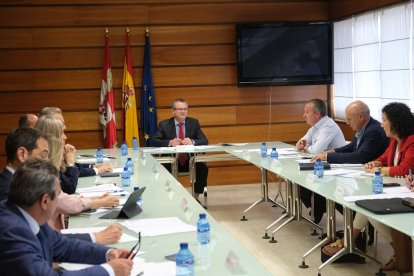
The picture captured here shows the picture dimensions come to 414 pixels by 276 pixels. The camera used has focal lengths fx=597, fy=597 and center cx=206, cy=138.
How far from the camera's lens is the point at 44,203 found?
2.25 metres

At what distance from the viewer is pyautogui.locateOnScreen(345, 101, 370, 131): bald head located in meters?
5.73

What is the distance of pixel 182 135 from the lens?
786 centimetres

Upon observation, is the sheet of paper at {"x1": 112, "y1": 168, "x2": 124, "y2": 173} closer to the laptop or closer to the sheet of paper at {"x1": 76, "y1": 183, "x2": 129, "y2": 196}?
the sheet of paper at {"x1": 76, "y1": 183, "x2": 129, "y2": 196}

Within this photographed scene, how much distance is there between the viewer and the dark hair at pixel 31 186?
7.34 ft

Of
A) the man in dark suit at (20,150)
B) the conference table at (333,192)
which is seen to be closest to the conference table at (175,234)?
the man in dark suit at (20,150)

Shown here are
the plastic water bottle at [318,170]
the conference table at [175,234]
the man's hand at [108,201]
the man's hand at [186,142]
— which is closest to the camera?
the conference table at [175,234]

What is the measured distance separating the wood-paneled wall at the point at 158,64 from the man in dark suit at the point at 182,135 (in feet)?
3.51

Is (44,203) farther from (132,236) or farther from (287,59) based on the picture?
(287,59)

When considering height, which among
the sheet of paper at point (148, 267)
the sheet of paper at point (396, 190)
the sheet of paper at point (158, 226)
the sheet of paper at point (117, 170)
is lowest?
the sheet of paper at point (148, 267)

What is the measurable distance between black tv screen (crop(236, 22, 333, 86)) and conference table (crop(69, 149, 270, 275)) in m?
3.64

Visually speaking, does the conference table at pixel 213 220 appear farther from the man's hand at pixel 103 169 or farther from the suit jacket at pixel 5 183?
the suit jacket at pixel 5 183

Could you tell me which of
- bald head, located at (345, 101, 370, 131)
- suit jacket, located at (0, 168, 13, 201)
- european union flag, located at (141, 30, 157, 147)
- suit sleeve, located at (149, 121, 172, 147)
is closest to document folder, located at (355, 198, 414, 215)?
suit jacket, located at (0, 168, 13, 201)

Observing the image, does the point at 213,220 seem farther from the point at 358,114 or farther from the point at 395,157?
the point at 358,114

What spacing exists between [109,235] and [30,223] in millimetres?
739
